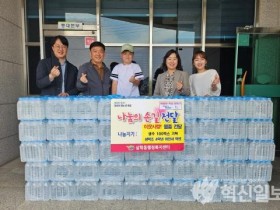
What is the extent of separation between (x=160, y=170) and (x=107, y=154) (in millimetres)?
621

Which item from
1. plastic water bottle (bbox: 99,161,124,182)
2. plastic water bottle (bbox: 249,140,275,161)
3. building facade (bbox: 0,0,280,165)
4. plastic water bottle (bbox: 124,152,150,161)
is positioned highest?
building facade (bbox: 0,0,280,165)

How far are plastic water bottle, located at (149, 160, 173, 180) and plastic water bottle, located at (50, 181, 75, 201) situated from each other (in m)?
0.92

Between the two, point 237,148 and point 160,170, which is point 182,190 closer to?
point 160,170

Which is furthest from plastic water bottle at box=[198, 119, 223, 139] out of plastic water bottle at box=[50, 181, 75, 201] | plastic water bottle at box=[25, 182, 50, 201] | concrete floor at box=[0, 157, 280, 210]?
plastic water bottle at box=[25, 182, 50, 201]

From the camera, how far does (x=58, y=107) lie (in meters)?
2.98

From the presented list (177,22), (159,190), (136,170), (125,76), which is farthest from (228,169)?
(177,22)

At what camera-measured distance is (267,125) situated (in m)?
2.96

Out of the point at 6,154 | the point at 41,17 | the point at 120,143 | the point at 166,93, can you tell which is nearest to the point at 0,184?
the point at 6,154

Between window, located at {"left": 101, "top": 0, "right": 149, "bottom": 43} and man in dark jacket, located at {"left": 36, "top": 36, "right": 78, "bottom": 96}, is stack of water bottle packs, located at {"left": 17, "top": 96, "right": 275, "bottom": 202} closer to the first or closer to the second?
man in dark jacket, located at {"left": 36, "top": 36, "right": 78, "bottom": 96}

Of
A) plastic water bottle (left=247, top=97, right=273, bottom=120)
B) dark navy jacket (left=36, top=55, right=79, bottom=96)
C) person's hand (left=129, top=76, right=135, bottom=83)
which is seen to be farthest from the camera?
person's hand (left=129, top=76, right=135, bottom=83)

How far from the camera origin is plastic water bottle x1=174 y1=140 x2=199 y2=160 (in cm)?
300

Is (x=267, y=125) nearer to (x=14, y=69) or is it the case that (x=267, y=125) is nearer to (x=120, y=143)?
(x=120, y=143)

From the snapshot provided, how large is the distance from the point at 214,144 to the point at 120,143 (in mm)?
1036

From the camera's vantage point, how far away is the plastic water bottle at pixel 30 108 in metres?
2.95
